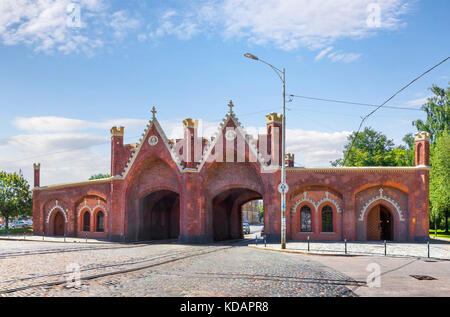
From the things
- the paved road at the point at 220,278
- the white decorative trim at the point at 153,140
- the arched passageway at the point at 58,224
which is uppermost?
the white decorative trim at the point at 153,140

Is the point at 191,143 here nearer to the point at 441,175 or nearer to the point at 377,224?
the point at 377,224

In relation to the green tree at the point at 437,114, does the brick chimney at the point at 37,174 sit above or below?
below

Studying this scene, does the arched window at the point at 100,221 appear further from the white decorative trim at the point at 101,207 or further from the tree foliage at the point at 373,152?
the tree foliage at the point at 373,152

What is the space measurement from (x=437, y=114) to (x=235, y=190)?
2670cm

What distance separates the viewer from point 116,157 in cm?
3603

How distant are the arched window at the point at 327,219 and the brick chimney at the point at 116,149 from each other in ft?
55.3

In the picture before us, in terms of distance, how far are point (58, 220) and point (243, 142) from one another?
23367mm

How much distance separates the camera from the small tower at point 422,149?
29.5m

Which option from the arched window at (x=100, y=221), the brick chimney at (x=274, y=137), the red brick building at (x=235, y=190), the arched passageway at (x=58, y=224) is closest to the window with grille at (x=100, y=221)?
the arched window at (x=100, y=221)

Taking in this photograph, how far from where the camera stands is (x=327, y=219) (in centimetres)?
3102

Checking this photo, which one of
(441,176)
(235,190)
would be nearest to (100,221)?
(235,190)

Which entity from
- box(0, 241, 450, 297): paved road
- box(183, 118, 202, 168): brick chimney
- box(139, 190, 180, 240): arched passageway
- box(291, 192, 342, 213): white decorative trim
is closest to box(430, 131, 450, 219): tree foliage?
box(291, 192, 342, 213): white decorative trim

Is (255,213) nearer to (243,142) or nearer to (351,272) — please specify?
(243,142)
